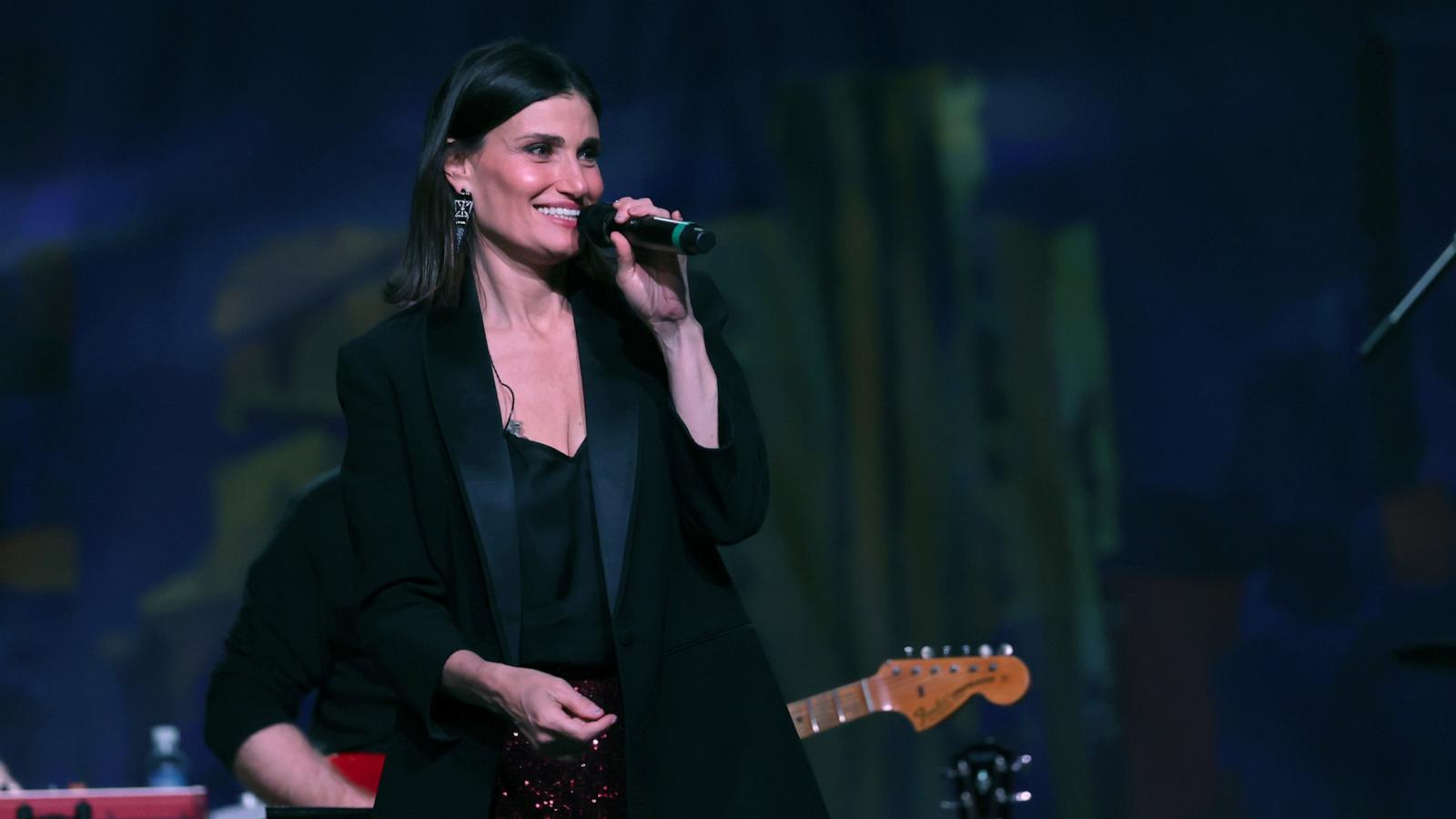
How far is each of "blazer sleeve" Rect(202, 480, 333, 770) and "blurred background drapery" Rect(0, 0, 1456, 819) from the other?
531 mm

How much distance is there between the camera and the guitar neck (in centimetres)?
277

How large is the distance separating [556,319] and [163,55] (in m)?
2.50

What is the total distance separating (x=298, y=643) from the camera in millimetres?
3207

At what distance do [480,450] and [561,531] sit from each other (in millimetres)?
114

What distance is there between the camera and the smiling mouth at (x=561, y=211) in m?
1.73

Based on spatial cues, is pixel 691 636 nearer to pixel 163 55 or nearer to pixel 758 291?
pixel 758 291

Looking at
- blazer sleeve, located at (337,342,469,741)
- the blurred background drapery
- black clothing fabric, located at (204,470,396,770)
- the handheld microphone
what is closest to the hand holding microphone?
the handheld microphone

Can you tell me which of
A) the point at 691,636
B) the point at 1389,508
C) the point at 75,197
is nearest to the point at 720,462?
the point at 691,636

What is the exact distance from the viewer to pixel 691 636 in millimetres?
1582

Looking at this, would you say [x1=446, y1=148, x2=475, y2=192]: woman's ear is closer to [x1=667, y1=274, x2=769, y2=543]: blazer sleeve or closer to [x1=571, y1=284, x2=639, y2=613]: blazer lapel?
[x1=571, y1=284, x2=639, y2=613]: blazer lapel

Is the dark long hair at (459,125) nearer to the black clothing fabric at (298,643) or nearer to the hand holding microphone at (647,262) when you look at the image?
the hand holding microphone at (647,262)

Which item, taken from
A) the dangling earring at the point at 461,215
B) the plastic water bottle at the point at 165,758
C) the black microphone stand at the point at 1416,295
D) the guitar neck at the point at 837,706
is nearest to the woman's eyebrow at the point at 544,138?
the dangling earring at the point at 461,215

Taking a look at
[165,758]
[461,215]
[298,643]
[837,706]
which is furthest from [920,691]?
[165,758]

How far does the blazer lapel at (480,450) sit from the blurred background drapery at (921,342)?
2052 mm
